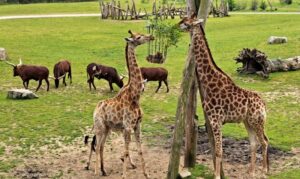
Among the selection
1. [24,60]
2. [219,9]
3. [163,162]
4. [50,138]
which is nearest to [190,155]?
[163,162]

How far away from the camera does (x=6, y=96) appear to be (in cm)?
2041

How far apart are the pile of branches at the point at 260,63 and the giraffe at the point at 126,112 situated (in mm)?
11840

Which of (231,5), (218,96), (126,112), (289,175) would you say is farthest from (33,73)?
(231,5)

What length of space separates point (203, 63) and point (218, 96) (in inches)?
32.1

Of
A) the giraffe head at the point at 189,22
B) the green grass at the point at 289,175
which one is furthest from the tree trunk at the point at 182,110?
the green grass at the point at 289,175

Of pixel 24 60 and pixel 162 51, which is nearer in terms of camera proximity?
pixel 24 60

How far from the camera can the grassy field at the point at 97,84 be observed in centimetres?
1577

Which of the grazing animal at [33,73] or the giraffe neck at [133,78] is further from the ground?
the giraffe neck at [133,78]

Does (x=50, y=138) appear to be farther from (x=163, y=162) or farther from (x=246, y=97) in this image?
(x=246, y=97)

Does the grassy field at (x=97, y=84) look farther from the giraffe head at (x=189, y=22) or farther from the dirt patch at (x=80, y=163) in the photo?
the giraffe head at (x=189, y=22)

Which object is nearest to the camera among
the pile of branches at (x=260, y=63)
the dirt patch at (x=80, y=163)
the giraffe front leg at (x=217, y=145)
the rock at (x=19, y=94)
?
the giraffe front leg at (x=217, y=145)

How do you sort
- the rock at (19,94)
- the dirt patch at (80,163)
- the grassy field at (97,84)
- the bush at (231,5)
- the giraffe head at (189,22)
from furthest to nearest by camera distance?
the bush at (231,5) → the rock at (19,94) → the grassy field at (97,84) → the dirt patch at (80,163) → the giraffe head at (189,22)

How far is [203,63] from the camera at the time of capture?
40.1 feet

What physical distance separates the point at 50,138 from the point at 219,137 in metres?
5.62
